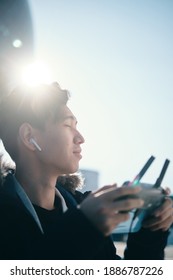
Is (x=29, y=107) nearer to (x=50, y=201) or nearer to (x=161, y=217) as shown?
(x=50, y=201)

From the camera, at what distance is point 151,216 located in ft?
4.26

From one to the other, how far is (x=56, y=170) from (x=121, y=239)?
45.4 feet

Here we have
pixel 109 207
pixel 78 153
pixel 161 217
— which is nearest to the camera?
pixel 109 207

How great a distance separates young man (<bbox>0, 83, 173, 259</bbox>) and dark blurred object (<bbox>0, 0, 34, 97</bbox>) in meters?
1.62

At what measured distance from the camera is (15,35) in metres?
3.53

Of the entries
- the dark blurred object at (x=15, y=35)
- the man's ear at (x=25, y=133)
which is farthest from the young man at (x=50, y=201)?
the dark blurred object at (x=15, y=35)

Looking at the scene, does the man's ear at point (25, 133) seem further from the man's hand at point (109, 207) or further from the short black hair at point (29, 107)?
the man's hand at point (109, 207)

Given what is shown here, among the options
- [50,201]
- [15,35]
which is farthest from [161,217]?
[15,35]

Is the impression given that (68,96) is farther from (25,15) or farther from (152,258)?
(25,15)

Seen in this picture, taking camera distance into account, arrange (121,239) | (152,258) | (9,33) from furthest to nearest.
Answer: (121,239) → (9,33) → (152,258)

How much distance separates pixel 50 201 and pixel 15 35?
2511 mm

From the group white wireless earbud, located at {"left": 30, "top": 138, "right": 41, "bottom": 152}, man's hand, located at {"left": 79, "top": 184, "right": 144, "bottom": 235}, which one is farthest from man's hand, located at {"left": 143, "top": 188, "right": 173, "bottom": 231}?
white wireless earbud, located at {"left": 30, "top": 138, "right": 41, "bottom": 152}

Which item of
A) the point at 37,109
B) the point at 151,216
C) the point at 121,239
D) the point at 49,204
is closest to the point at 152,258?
the point at 151,216

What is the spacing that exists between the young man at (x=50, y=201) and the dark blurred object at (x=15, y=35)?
5.31ft
